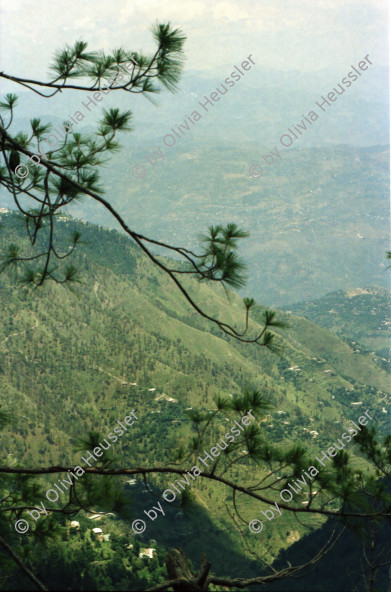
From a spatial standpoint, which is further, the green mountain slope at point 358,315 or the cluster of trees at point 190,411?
the green mountain slope at point 358,315

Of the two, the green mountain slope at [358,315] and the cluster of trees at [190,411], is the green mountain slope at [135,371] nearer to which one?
the cluster of trees at [190,411]

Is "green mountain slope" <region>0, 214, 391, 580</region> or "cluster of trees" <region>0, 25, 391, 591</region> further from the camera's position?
"green mountain slope" <region>0, 214, 391, 580</region>

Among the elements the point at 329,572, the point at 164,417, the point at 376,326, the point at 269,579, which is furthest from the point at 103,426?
the point at 376,326

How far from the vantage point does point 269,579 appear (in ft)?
9.12

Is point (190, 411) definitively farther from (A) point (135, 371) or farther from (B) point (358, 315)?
(B) point (358, 315)

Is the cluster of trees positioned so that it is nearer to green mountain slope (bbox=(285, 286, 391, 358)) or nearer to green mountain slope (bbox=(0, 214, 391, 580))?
green mountain slope (bbox=(0, 214, 391, 580))

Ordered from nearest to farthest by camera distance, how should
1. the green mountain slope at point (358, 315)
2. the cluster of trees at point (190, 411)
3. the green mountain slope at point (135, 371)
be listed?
the cluster of trees at point (190, 411) → the green mountain slope at point (135, 371) → the green mountain slope at point (358, 315)

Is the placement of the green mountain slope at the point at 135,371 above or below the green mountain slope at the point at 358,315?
below

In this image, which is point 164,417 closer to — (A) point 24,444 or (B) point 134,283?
(A) point 24,444

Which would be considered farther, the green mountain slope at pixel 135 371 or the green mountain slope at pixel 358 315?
the green mountain slope at pixel 358 315

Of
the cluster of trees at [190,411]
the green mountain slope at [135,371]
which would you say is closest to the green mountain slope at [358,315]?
the green mountain slope at [135,371]

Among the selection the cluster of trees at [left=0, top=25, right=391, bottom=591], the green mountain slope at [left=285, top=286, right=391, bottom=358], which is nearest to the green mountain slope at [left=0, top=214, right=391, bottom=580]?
the cluster of trees at [left=0, top=25, right=391, bottom=591]

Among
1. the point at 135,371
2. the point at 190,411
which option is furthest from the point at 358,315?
the point at 190,411

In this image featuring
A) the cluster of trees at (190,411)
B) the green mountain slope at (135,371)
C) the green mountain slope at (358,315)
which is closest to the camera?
the cluster of trees at (190,411)
